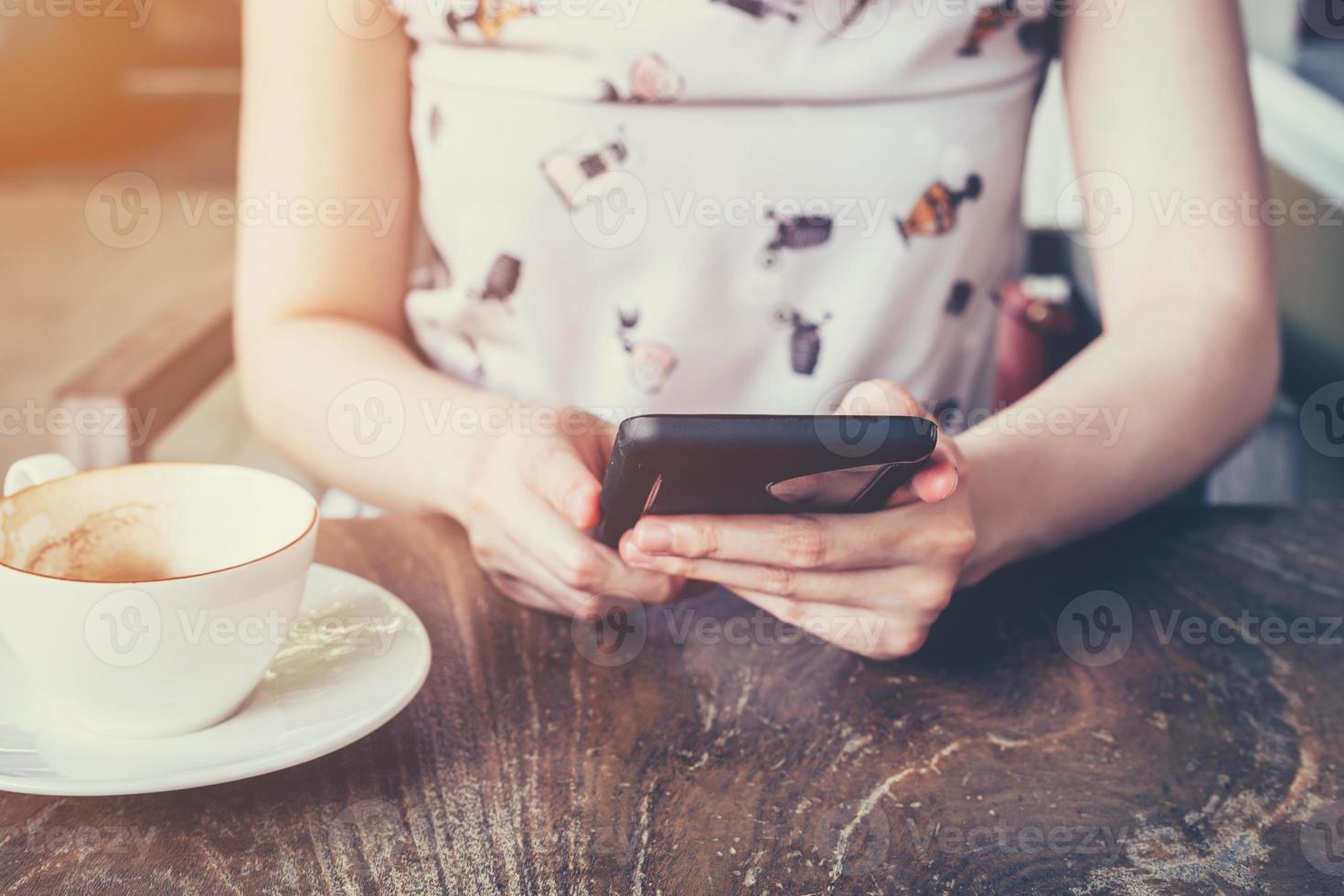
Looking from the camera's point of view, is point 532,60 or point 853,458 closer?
point 853,458

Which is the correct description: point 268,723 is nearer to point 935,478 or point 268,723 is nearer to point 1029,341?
point 935,478

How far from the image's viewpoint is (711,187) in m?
0.84

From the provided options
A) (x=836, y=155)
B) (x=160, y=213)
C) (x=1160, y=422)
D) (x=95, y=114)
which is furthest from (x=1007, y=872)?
(x=95, y=114)

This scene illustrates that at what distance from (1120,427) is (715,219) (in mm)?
321

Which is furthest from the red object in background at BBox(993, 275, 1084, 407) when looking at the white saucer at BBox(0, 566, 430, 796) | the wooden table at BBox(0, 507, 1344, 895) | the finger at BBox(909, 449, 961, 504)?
the white saucer at BBox(0, 566, 430, 796)

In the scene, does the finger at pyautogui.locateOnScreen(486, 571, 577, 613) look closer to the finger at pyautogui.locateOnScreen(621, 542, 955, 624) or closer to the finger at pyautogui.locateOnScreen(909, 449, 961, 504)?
the finger at pyautogui.locateOnScreen(621, 542, 955, 624)

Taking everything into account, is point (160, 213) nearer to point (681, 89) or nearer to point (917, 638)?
point (681, 89)

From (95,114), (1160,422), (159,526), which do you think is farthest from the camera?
(95,114)

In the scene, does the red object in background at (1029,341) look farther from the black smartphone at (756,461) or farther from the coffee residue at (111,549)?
the coffee residue at (111,549)

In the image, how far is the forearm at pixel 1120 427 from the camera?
63cm

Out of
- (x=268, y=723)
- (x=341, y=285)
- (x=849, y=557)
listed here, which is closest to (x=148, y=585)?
(x=268, y=723)

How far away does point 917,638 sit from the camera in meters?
0.55

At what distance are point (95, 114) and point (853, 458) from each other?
6.12 meters

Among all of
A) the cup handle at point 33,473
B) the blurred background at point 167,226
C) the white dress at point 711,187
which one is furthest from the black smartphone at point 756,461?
the blurred background at point 167,226
